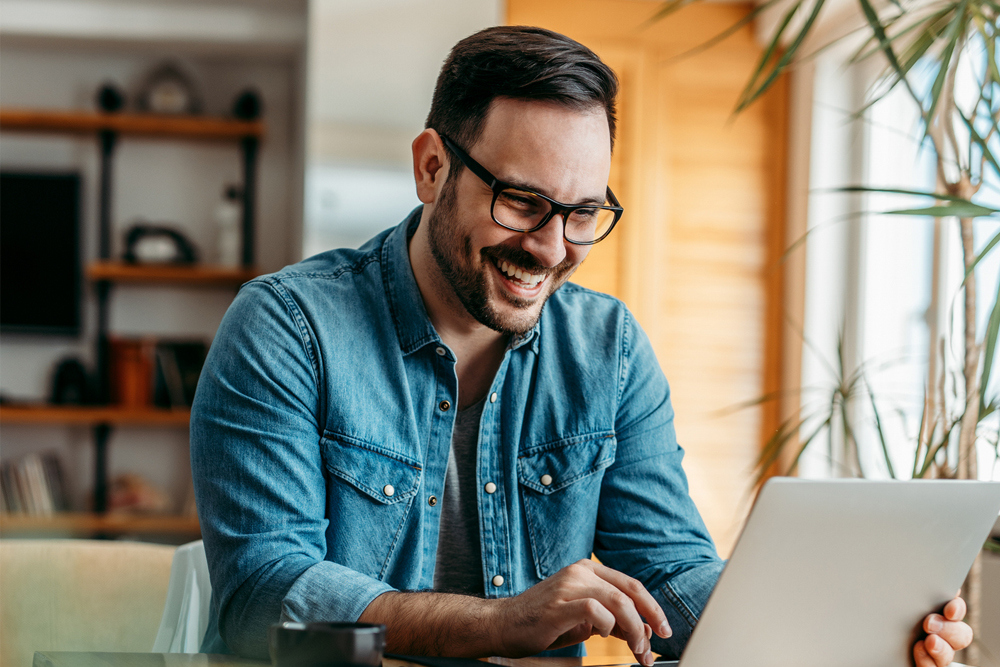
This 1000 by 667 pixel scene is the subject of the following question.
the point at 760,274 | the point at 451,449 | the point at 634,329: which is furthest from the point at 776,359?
the point at 451,449

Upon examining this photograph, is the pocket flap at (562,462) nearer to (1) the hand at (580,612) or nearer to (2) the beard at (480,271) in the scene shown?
(2) the beard at (480,271)

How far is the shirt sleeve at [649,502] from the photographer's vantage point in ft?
3.70

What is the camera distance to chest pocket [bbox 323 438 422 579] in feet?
3.52

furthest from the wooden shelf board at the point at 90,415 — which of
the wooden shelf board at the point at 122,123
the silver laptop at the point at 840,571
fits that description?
the silver laptop at the point at 840,571

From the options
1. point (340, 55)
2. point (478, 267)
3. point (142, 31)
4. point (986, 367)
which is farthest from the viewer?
point (142, 31)

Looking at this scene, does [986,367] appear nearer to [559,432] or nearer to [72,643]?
[559,432]

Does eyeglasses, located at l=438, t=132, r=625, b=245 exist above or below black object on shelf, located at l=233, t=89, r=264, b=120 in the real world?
below

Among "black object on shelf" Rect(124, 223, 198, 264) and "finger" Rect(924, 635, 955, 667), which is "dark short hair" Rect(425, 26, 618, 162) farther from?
"black object on shelf" Rect(124, 223, 198, 264)

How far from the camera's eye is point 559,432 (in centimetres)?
121

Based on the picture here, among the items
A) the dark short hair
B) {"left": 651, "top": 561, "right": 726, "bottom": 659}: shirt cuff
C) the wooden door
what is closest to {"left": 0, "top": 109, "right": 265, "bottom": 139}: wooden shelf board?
the wooden door

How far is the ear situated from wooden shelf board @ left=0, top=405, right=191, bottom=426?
241cm

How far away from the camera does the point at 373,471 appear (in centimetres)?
109

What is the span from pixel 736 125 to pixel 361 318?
2311mm

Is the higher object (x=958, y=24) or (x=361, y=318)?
(x=958, y=24)
